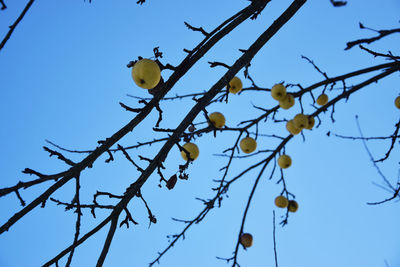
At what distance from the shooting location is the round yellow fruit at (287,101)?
392 cm

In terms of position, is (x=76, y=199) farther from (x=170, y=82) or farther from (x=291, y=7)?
(x=291, y=7)

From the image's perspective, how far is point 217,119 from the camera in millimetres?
3305

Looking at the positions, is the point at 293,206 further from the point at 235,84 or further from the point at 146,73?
the point at 146,73

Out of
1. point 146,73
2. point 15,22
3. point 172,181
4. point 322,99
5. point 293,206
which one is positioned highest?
point 322,99

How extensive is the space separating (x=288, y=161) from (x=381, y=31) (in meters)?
3.44

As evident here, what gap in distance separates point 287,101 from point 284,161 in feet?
3.68

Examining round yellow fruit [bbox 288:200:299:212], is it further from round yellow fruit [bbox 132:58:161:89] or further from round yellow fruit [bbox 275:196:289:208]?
round yellow fruit [bbox 132:58:161:89]

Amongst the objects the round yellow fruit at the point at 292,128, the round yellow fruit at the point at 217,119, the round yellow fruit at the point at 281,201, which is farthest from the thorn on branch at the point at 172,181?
the round yellow fruit at the point at 281,201

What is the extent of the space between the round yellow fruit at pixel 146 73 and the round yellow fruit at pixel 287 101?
2.53 m

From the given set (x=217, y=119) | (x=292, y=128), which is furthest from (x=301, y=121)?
(x=217, y=119)

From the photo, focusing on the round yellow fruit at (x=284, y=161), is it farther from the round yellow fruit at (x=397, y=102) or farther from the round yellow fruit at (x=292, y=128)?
the round yellow fruit at (x=397, y=102)

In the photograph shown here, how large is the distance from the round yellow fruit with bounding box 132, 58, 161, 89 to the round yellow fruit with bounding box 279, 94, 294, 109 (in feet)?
8.29

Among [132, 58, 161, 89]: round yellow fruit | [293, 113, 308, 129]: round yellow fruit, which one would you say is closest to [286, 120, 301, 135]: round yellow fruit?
[293, 113, 308, 129]: round yellow fruit

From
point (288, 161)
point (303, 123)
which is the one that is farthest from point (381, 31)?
point (288, 161)
